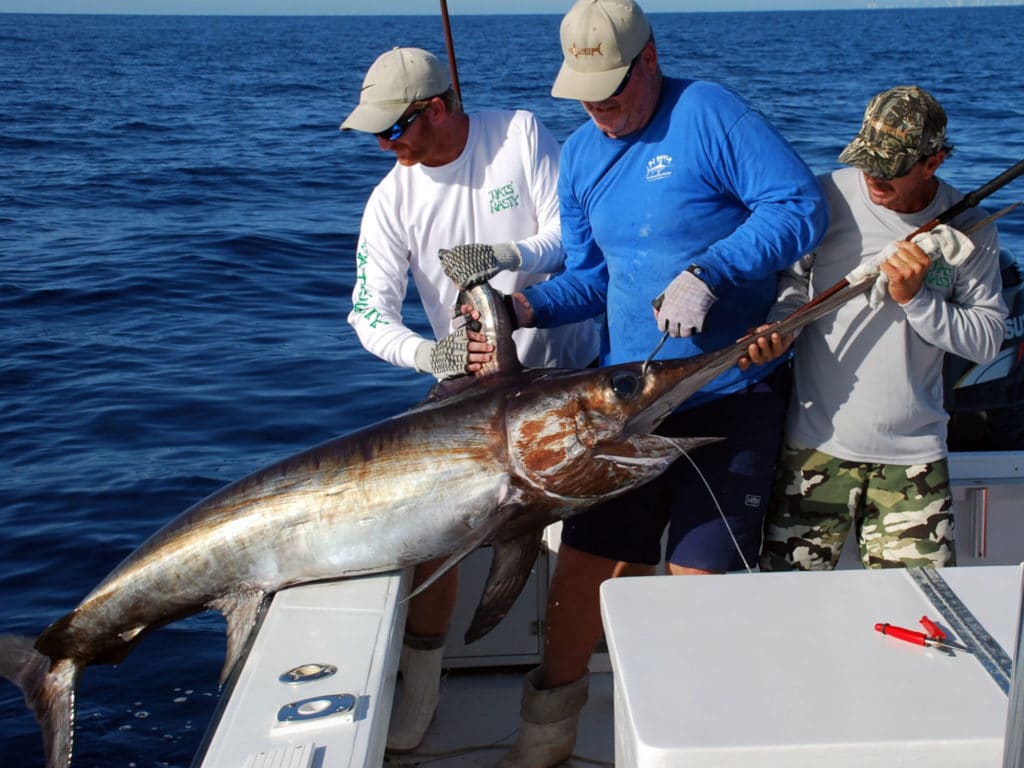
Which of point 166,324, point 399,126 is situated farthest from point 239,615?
point 166,324

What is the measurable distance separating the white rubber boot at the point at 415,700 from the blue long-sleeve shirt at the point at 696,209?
3.40 ft

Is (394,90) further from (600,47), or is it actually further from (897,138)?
(897,138)

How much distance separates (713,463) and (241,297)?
26.9ft

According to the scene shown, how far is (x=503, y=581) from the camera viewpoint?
2832 mm

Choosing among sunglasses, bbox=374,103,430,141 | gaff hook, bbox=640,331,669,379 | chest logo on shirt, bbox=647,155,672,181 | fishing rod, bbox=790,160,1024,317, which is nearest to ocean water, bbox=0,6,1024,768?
sunglasses, bbox=374,103,430,141

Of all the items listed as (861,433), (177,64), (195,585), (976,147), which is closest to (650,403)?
(861,433)

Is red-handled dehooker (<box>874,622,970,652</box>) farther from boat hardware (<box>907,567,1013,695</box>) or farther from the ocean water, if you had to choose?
the ocean water

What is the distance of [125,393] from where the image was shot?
7758 mm

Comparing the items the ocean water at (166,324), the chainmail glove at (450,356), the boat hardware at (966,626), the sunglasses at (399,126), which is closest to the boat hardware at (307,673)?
the chainmail glove at (450,356)

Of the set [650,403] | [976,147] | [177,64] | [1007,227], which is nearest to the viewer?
[650,403]

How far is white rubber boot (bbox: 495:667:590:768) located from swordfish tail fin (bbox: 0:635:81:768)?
1.12 metres

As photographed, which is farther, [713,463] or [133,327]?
[133,327]

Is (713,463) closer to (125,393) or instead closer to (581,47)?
(581,47)

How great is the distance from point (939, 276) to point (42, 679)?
2.38m
